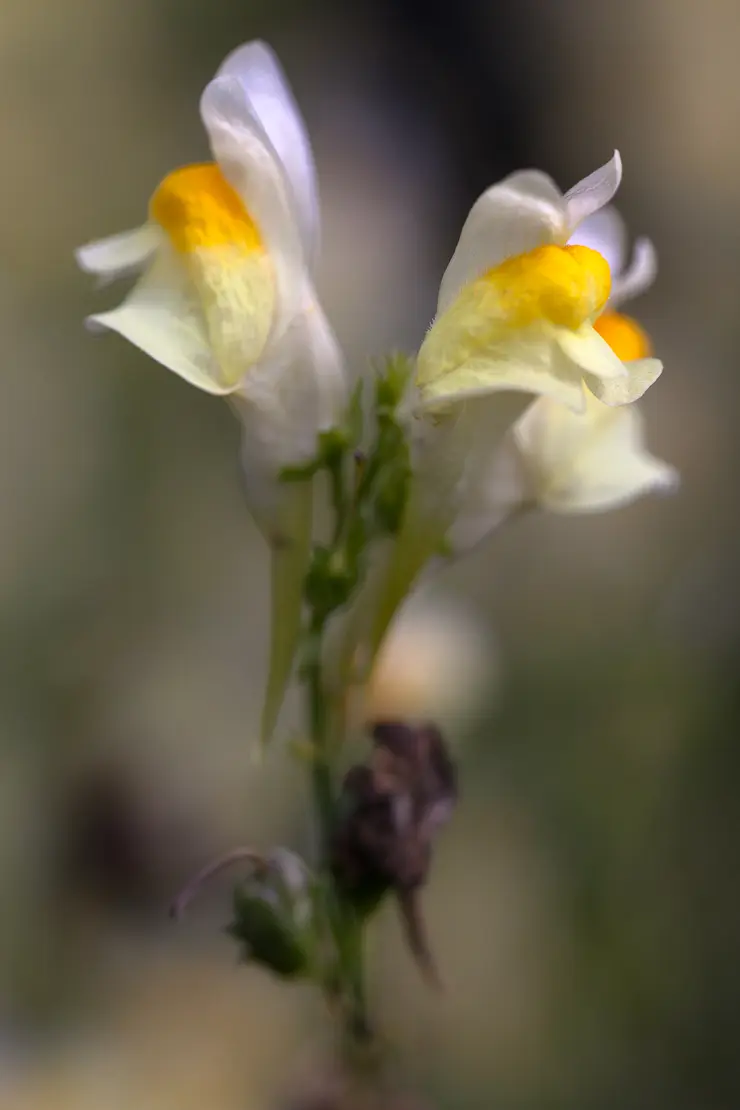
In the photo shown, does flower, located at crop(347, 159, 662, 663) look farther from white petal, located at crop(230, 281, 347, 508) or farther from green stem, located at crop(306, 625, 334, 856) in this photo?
green stem, located at crop(306, 625, 334, 856)

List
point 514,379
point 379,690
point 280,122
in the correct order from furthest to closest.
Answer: point 379,690, point 280,122, point 514,379

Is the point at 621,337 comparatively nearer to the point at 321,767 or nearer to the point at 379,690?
the point at 321,767

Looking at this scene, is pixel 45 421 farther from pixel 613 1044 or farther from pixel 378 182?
pixel 613 1044

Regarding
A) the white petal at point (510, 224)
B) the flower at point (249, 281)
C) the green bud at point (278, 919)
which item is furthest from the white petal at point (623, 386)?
the green bud at point (278, 919)

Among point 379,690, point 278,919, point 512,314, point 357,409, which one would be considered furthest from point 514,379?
point 379,690

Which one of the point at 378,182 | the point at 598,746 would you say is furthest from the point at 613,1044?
the point at 378,182

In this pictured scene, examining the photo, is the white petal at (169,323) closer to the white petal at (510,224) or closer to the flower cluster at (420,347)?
the flower cluster at (420,347)

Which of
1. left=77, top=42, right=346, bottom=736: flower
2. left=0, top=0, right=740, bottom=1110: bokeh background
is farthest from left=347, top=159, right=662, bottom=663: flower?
left=0, top=0, right=740, bottom=1110: bokeh background
